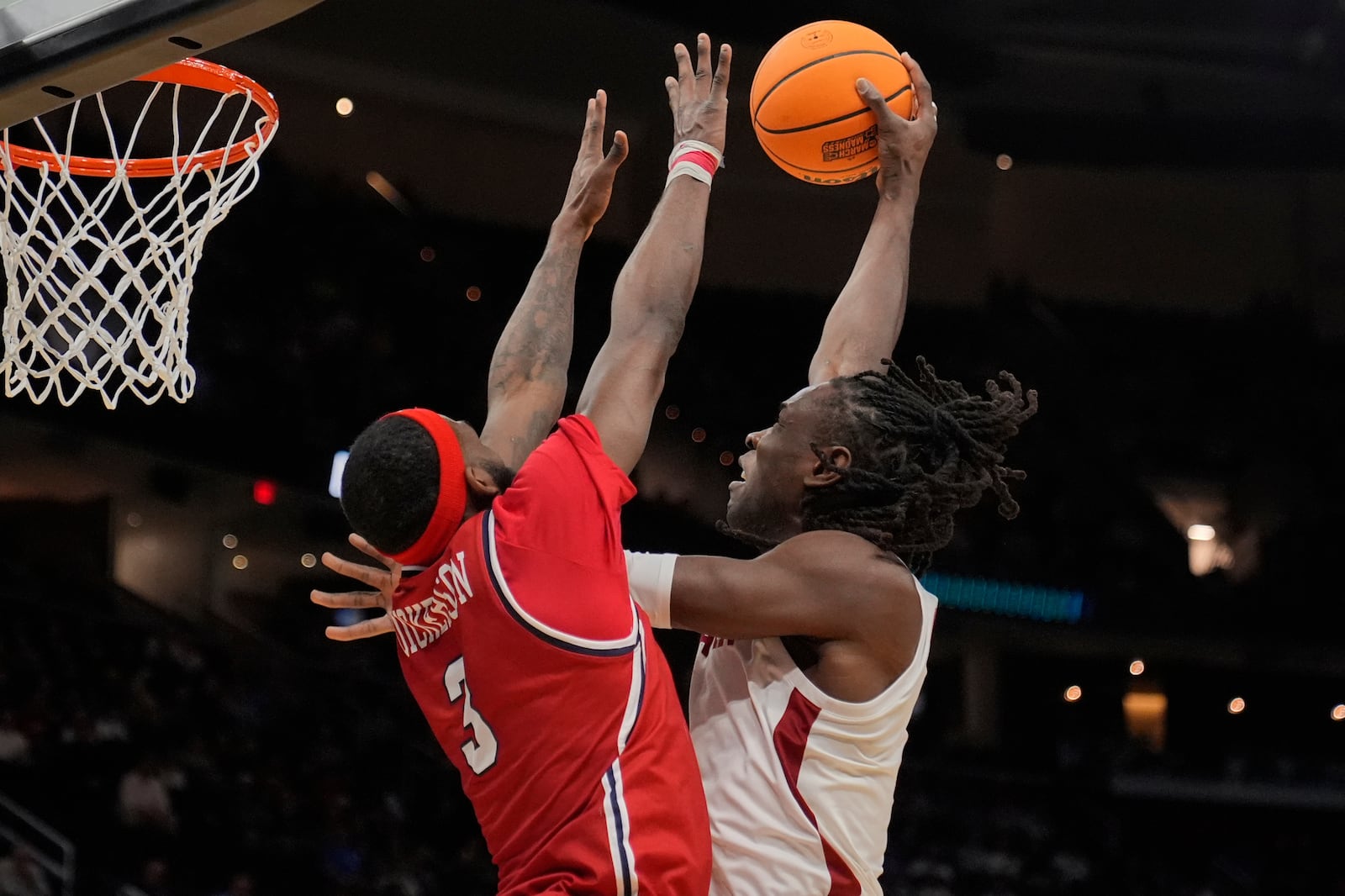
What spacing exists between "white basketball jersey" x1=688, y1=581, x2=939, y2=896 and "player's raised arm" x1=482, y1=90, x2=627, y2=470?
638 mm

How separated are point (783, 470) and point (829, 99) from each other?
0.90 m

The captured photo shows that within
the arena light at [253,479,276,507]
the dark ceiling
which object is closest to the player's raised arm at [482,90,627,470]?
the dark ceiling

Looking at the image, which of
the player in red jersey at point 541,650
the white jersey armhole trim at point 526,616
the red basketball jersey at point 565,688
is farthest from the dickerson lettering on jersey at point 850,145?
the white jersey armhole trim at point 526,616

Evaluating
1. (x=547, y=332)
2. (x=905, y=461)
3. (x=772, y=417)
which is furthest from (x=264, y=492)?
(x=905, y=461)

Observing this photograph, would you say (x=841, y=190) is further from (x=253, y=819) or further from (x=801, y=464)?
(x=801, y=464)

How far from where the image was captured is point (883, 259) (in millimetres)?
3188

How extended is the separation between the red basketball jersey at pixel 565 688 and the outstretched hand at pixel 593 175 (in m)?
0.69

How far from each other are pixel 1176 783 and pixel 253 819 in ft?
24.2

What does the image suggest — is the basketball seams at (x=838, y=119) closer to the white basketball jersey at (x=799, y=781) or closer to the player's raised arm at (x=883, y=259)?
the player's raised arm at (x=883, y=259)

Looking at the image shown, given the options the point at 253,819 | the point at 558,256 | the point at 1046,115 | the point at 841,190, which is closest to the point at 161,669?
the point at 253,819

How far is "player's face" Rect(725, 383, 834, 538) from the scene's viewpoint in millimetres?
2693

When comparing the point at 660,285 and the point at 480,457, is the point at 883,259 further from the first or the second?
the point at 480,457

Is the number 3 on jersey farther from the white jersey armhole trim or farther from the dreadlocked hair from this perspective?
the dreadlocked hair

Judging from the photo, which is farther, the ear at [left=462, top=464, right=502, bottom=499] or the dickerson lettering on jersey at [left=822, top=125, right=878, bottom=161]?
the dickerson lettering on jersey at [left=822, top=125, right=878, bottom=161]
